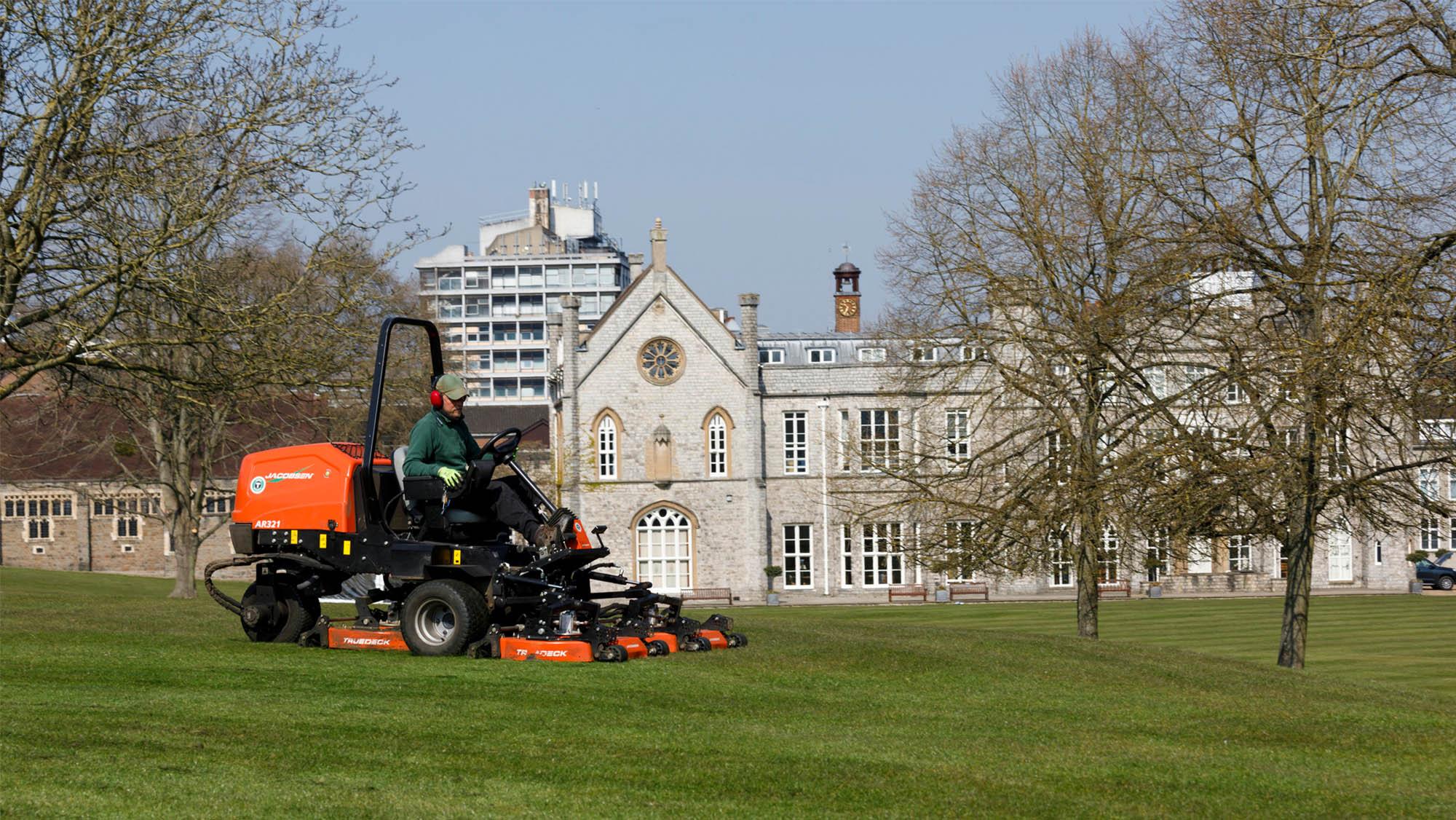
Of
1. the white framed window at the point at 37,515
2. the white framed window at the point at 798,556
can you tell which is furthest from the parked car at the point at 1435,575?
the white framed window at the point at 37,515

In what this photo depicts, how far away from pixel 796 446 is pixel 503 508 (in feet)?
161

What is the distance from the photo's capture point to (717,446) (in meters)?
62.8

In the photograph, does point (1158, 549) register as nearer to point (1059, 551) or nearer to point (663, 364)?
point (1059, 551)

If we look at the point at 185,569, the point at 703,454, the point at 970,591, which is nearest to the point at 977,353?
the point at 185,569

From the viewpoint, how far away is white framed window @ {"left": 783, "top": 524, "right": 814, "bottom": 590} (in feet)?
207

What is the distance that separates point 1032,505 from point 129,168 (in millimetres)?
16306

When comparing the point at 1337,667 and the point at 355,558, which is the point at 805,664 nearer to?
the point at 355,558

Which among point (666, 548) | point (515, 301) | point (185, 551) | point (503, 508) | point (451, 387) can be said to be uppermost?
point (515, 301)

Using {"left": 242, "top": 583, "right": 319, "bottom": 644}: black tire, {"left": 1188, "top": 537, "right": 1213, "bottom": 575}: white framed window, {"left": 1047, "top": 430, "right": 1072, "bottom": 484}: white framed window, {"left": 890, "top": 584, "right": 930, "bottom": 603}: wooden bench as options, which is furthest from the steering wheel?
{"left": 890, "top": 584, "right": 930, "bottom": 603}: wooden bench

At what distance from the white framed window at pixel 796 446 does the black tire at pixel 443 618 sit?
4932 centimetres

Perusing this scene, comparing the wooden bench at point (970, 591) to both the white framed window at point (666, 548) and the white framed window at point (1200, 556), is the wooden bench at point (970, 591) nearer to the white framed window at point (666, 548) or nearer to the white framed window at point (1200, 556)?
the white framed window at point (1200, 556)

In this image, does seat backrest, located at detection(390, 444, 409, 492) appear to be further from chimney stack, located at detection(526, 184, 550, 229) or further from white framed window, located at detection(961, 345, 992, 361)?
chimney stack, located at detection(526, 184, 550, 229)

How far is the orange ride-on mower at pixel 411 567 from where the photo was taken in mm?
13930

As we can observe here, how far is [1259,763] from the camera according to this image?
9.67 meters
